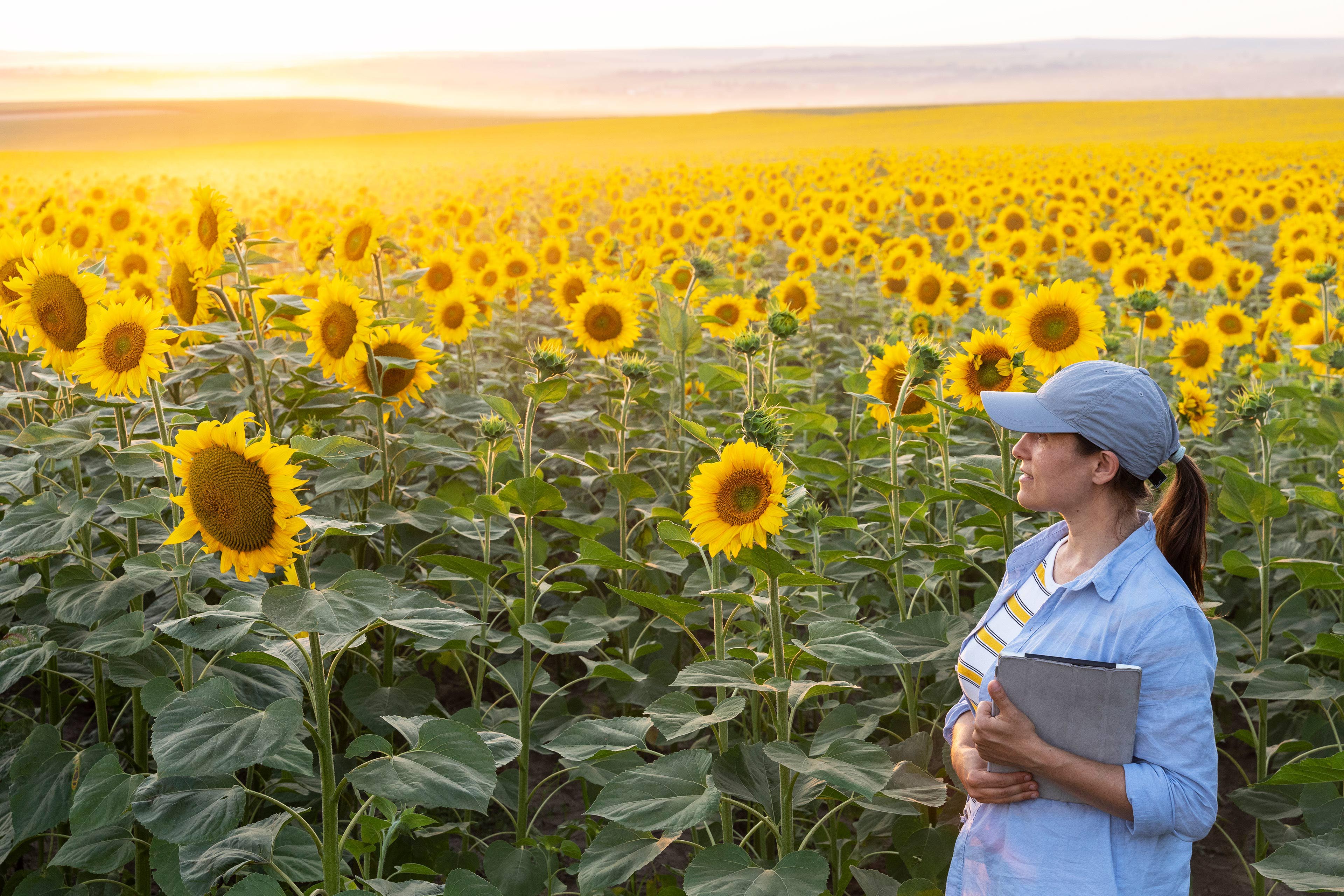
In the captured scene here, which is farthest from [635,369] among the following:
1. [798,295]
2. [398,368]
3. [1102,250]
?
[1102,250]

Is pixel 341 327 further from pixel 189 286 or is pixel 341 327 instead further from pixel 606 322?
pixel 606 322

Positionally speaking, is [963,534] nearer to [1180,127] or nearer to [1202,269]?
[1202,269]

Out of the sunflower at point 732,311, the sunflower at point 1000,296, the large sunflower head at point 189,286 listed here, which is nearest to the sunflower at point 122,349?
the large sunflower head at point 189,286

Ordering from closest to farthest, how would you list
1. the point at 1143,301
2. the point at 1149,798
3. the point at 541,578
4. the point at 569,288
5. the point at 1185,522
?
the point at 1149,798
the point at 1185,522
the point at 541,578
the point at 1143,301
the point at 569,288

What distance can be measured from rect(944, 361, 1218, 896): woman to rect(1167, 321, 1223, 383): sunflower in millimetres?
3595

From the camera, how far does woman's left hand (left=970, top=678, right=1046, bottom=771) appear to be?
1.79 meters

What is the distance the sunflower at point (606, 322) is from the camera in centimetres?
484

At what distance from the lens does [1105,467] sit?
6.36 ft

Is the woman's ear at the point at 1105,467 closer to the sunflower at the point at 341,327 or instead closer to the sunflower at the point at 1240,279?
the sunflower at the point at 341,327

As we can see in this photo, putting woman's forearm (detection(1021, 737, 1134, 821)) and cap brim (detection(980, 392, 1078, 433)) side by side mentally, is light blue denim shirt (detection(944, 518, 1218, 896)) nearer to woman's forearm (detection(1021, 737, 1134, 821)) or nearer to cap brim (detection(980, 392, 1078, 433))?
woman's forearm (detection(1021, 737, 1134, 821))

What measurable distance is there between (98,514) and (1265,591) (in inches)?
145

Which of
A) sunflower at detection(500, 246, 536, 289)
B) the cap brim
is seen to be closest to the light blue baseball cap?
the cap brim

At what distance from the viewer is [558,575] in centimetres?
433

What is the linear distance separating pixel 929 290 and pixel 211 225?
3694mm
